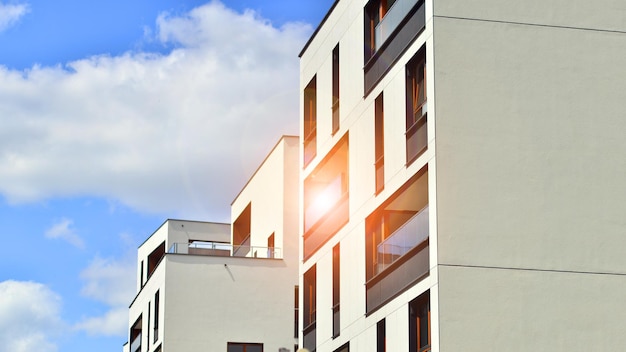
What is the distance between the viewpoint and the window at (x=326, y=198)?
110 feet

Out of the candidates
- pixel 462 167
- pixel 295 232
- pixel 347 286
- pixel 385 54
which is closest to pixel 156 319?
pixel 295 232

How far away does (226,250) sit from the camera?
46.1 m

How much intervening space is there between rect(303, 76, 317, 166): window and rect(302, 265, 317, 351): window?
11.3 ft

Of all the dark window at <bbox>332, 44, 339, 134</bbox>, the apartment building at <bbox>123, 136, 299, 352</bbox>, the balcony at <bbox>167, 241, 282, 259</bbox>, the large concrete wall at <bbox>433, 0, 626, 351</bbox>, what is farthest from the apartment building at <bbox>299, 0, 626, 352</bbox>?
the balcony at <bbox>167, 241, 282, 259</bbox>

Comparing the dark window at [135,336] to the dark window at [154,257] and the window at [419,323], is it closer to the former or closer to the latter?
the dark window at [154,257]

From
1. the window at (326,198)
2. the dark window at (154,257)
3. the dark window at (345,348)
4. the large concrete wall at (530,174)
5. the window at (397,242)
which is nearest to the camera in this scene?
the large concrete wall at (530,174)

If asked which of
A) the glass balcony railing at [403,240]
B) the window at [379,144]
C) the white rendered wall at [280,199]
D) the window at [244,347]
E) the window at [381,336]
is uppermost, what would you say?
the white rendered wall at [280,199]

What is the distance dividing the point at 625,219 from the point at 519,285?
2.91m

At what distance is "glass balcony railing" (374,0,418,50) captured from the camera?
29234 millimetres

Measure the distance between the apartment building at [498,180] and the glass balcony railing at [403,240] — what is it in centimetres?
6

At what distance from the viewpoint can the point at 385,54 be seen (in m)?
30.5

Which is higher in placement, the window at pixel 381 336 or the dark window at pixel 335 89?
the dark window at pixel 335 89

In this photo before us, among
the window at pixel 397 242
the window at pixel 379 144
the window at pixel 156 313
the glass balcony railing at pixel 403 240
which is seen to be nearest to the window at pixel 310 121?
the window at pixel 379 144

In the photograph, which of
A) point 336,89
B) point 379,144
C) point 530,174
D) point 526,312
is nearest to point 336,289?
point 379,144
